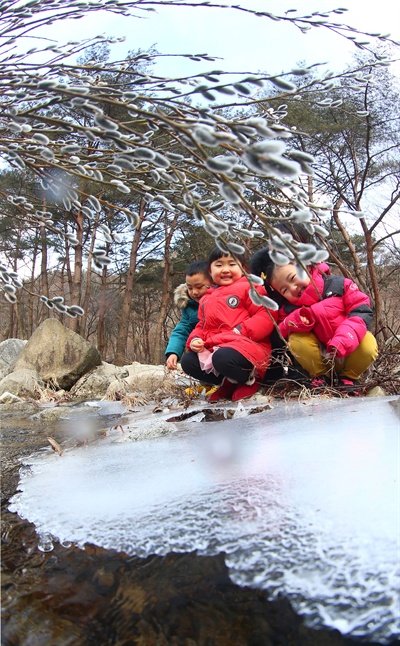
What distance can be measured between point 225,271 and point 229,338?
0.57 metres

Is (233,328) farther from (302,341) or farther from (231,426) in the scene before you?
(231,426)

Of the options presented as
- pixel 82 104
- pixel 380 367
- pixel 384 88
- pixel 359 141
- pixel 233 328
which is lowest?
pixel 380 367

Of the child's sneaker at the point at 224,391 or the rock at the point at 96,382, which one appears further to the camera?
the rock at the point at 96,382

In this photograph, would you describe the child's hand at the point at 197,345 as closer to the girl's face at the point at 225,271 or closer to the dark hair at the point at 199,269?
the girl's face at the point at 225,271

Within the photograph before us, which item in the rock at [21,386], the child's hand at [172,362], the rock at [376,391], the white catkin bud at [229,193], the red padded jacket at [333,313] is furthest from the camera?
the rock at [21,386]

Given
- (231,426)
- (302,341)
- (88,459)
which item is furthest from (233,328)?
(88,459)

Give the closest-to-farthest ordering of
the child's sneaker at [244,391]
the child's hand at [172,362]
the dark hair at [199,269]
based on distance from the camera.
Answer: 1. the child's sneaker at [244,391]
2. the child's hand at [172,362]
3. the dark hair at [199,269]

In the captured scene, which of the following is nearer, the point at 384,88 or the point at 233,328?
the point at 233,328

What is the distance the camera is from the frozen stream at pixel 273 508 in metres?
0.61

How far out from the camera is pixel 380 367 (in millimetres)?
3410

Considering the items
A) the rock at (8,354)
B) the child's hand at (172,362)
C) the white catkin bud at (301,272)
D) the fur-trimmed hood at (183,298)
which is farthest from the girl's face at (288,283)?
the rock at (8,354)

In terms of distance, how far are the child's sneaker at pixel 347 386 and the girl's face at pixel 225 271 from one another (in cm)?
108

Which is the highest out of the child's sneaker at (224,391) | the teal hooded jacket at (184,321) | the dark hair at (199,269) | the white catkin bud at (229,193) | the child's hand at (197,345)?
the dark hair at (199,269)

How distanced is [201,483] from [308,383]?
2121mm
